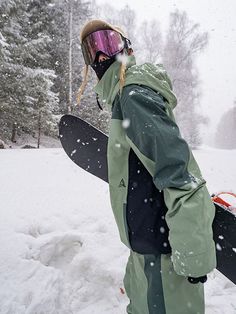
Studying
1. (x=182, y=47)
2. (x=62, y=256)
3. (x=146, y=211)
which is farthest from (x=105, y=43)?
(x=182, y=47)

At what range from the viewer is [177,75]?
21031 mm

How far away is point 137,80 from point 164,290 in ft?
3.30

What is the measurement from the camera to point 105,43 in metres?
1.62

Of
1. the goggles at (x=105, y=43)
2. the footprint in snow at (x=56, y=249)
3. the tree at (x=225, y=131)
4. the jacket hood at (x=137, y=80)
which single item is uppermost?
the goggles at (x=105, y=43)

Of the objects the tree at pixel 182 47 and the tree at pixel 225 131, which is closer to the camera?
the tree at pixel 182 47

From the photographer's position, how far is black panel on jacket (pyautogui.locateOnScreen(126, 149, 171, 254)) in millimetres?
1406

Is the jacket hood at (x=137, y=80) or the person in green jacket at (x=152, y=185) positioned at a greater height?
the jacket hood at (x=137, y=80)

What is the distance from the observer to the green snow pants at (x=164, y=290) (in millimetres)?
1397

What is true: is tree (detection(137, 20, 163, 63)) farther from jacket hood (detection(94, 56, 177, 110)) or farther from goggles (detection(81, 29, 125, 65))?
jacket hood (detection(94, 56, 177, 110))

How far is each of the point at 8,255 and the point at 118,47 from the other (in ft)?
7.56

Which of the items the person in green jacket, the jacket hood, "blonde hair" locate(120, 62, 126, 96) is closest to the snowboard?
the person in green jacket

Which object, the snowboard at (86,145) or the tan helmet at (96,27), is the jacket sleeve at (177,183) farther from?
the snowboard at (86,145)

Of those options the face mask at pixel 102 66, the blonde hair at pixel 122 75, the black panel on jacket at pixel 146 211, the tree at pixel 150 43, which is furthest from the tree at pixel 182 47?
the black panel on jacket at pixel 146 211

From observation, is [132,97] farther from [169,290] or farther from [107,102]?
[169,290]
